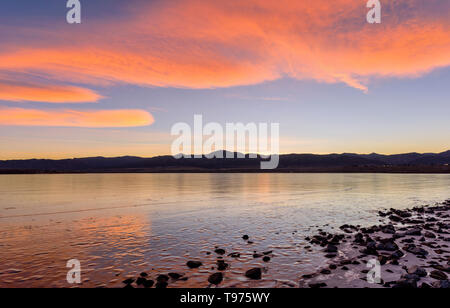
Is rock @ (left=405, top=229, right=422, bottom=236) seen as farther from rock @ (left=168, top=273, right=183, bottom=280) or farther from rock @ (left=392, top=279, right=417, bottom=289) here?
rock @ (left=168, top=273, right=183, bottom=280)

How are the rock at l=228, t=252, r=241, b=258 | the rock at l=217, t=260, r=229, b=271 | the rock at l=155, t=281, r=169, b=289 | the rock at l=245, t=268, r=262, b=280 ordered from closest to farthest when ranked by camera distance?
the rock at l=155, t=281, r=169, b=289 → the rock at l=245, t=268, r=262, b=280 → the rock at l=217, t=260, r=229, b=271 → the rock at l=228, t=252, r=241, b=258

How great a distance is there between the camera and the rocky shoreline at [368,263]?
12.5 meters

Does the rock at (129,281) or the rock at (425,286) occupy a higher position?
the rock at (425,286)

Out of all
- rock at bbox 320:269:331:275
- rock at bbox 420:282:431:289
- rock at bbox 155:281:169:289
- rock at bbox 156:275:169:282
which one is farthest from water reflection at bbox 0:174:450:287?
rock at bbox 420:282:431:289

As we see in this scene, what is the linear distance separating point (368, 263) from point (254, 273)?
20.6 ft

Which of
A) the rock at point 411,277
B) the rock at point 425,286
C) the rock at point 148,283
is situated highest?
the rock at point 425,286

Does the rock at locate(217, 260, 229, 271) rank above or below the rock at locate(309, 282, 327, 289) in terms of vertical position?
below

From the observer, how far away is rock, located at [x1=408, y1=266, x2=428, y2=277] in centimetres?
1286

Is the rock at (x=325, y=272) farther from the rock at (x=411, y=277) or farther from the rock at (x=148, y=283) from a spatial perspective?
the rock at (x=148, y=283)

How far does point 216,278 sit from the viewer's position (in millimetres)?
13250

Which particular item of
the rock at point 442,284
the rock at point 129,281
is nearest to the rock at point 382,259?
the rock at point 442,284

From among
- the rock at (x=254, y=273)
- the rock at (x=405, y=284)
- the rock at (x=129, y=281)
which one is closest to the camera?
the rock at (x=405, y=284)

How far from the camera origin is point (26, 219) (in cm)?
3053
